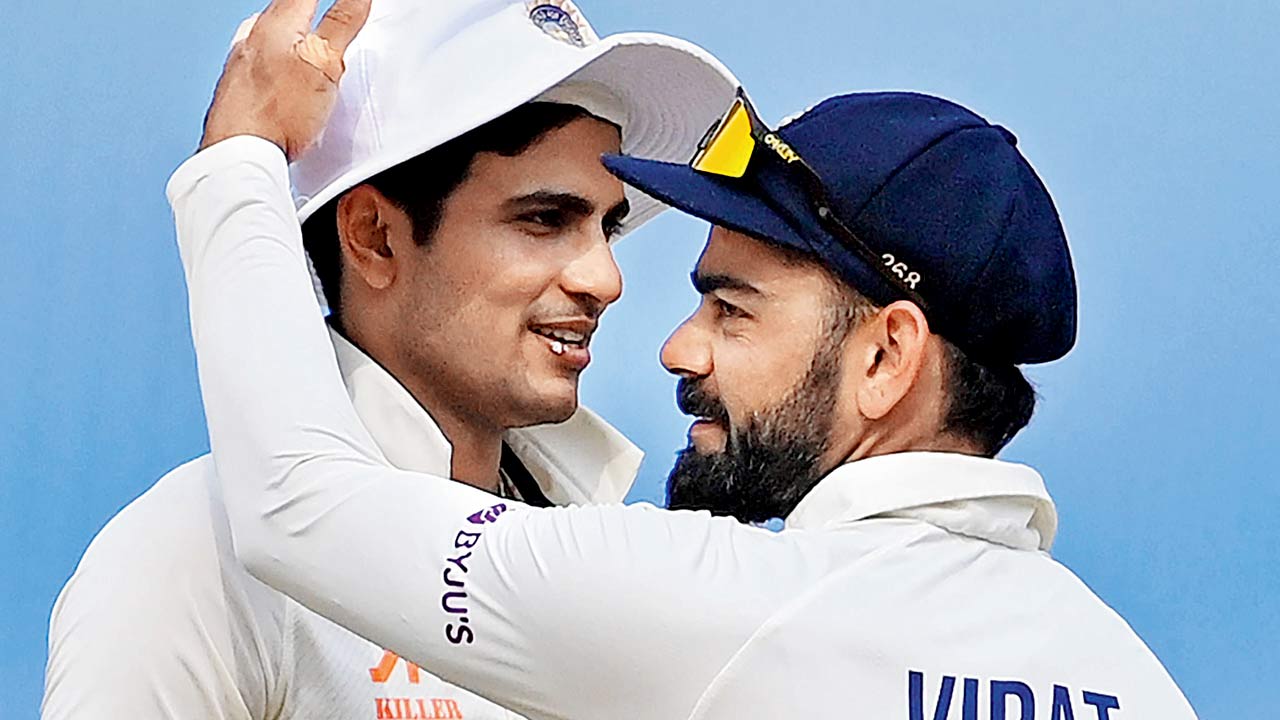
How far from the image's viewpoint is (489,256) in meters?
1.86

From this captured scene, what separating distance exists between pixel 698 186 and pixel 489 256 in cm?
32

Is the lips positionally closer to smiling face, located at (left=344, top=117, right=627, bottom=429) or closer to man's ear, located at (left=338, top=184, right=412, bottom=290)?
smiling face, located at (left=344, top=117, right=627, bottom=429)

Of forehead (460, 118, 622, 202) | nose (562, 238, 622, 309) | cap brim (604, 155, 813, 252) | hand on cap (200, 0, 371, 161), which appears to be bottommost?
cap brim (604, 155, 813, 252)

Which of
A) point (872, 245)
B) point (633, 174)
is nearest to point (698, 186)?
point (633, 174)

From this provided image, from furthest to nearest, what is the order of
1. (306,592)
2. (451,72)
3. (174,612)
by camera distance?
(451,72) < (174,612) < (306,592)

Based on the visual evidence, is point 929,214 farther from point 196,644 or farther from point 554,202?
point 196,644

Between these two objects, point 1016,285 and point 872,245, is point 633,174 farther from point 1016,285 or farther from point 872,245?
point 1016,285

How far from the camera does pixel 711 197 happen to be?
5.24 feet

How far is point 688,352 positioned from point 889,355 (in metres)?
0.17

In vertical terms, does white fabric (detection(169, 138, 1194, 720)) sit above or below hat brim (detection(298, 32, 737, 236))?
below

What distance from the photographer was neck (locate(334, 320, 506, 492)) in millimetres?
1883

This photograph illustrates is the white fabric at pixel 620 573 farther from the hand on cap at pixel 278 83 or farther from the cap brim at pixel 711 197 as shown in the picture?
the cap brim at pixel 711 197

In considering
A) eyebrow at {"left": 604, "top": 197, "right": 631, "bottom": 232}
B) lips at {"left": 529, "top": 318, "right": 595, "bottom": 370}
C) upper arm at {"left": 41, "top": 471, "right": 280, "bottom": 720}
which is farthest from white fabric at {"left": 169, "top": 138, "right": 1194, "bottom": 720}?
eyebrow at {"left": 604, "top": 197, "right": 631, "bottom": 232}

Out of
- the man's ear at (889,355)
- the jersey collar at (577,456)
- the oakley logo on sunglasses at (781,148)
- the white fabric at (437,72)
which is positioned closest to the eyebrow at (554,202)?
the white fabric at (437,72)
